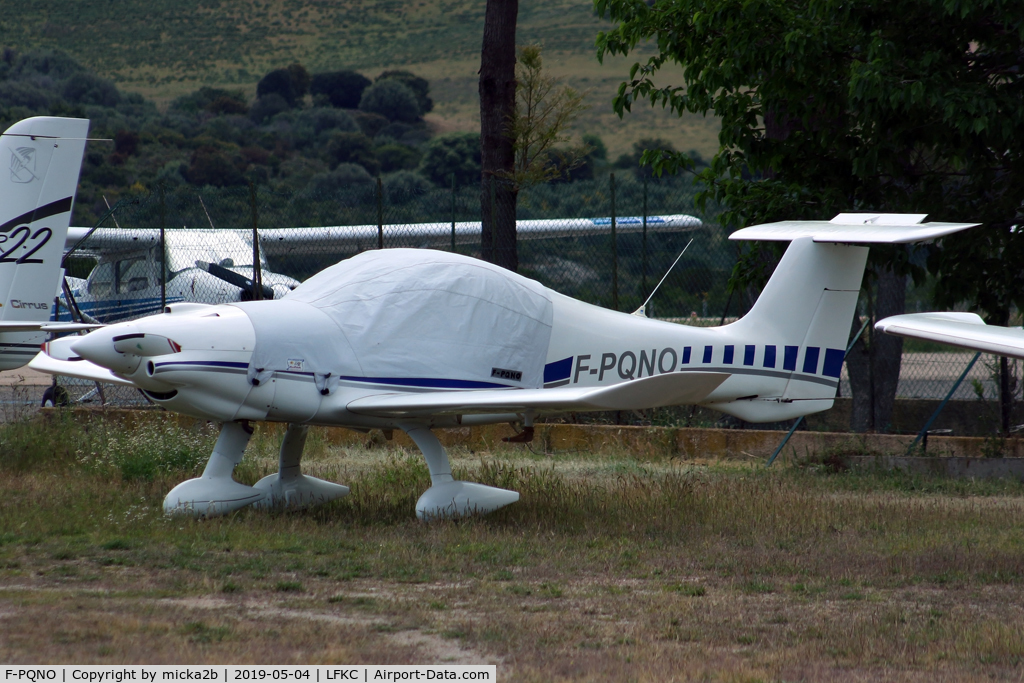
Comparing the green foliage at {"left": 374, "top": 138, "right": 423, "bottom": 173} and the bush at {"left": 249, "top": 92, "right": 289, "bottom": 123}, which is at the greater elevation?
the bush at {"left": 249, "top": 92, "right": 289, "bottom": 123}

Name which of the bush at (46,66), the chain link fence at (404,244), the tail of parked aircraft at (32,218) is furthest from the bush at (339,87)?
the tail of parked aircraft at (32,218)

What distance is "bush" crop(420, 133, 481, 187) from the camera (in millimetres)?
68312

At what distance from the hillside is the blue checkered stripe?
8533 centimetres

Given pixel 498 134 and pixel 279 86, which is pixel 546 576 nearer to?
pixel 498 134

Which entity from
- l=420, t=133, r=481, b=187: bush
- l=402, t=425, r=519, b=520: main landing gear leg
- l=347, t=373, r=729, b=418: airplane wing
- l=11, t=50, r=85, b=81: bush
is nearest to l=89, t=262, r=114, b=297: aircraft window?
l=402, t=425, r=519, b=520: main landing gear leg

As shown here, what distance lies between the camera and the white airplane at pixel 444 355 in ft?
23.0

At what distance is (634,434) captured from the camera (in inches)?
448

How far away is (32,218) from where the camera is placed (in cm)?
1113

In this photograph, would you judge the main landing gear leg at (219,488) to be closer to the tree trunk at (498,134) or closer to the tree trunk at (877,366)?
the tree trunk at (498,134)

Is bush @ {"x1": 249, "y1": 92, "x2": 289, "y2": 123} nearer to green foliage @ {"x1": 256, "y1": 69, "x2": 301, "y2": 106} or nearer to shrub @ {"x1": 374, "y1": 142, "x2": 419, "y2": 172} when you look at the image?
green foliage @ {"x1": 256, "y1": 69, "x2": 301, "y2": 106}

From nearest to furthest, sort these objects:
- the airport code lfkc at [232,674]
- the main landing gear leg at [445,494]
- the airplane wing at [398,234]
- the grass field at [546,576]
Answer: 1. the airport code lfkc at [232,674]
2. the grass field at [546,576]
3. the main landing gear leg at [445,494]
4. the airplane wing at [398,234]

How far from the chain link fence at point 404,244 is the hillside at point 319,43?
76757 mm

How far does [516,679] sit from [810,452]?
7216mm

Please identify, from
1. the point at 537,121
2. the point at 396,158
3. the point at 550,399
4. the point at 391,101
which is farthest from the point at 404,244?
the point at 391,101
